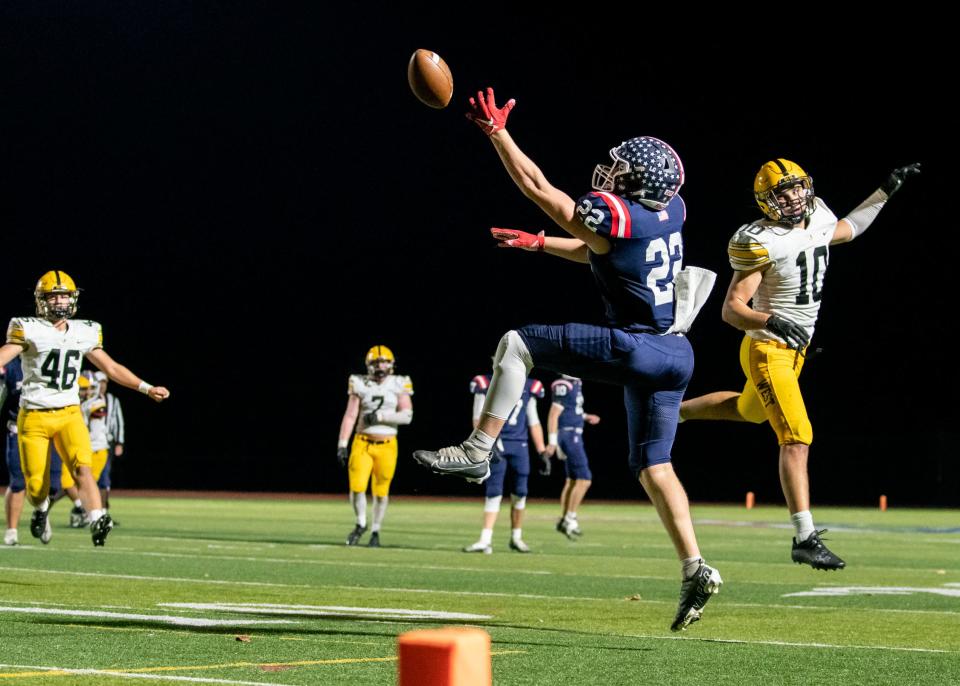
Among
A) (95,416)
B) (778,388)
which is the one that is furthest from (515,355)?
(95,416)

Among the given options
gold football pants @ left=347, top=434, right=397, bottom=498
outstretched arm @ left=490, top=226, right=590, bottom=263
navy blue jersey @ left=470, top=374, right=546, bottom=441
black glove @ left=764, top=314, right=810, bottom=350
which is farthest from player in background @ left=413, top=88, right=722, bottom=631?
gold football pants @ left=347, top=434, right=397, bottom=498

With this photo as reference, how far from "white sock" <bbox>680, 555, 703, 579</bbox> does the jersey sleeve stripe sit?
1345mm

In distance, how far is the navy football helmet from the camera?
612 cm

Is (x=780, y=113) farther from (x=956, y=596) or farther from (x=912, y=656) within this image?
(x=912, y=656)

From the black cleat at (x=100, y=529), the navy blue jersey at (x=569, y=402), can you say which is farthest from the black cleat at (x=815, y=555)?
the navy blue jersey at (x=569, y=402)

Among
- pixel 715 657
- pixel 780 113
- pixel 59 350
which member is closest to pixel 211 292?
pixel 780 113

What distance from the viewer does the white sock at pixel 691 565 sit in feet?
20.0

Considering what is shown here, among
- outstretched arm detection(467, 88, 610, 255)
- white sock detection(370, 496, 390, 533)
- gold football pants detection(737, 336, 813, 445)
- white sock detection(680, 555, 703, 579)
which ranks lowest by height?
white sock detection(370, 496, 390, 533)

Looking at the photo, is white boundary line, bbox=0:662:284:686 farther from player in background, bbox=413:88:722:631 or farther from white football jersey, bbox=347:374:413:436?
white football jersey, bbox=347:374:413:436

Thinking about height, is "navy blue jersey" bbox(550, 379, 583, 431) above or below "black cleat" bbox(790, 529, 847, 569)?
above

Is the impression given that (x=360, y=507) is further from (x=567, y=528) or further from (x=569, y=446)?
(x=569, y=446)

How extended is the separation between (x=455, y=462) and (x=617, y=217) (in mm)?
1150

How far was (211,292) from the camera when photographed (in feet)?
108

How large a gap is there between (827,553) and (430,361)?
83.0 ft
